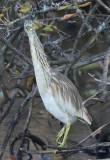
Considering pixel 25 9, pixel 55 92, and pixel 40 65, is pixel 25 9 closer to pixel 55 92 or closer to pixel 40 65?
pixel 40 65

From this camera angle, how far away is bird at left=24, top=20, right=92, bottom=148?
3.82m

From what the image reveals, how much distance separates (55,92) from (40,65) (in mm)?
329

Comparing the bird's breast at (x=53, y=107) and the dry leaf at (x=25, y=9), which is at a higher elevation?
the dry leaf at (x=25, y=9)

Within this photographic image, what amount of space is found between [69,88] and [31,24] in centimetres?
94

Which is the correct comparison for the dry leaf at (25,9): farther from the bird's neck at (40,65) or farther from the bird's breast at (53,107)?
the bird's breast at (53,107)

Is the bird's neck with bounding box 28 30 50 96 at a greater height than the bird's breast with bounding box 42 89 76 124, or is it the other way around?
the bird's neck with bounding box 28 30 50 96

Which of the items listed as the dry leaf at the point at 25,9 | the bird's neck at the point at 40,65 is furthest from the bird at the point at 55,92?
the dry leaf at the point at 25,9

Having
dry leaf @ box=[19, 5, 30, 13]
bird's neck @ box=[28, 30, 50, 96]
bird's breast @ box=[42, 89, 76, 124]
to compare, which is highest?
dry leaf @ box=[19, 5, 30, 13]

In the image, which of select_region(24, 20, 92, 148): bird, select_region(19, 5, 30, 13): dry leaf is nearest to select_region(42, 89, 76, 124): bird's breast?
select_region(24, 20, 92, 148): bird

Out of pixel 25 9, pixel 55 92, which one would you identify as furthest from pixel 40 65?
pixel 25 9

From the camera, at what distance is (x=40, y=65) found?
386 centimetres

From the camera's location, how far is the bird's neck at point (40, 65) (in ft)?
12.4

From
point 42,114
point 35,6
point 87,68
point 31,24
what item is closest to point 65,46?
point 87,68

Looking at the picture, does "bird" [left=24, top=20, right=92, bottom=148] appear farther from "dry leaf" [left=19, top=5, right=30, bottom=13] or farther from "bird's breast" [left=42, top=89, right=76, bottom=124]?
"dry leaf" [left=19, top=5, right=30, bottom=13]
